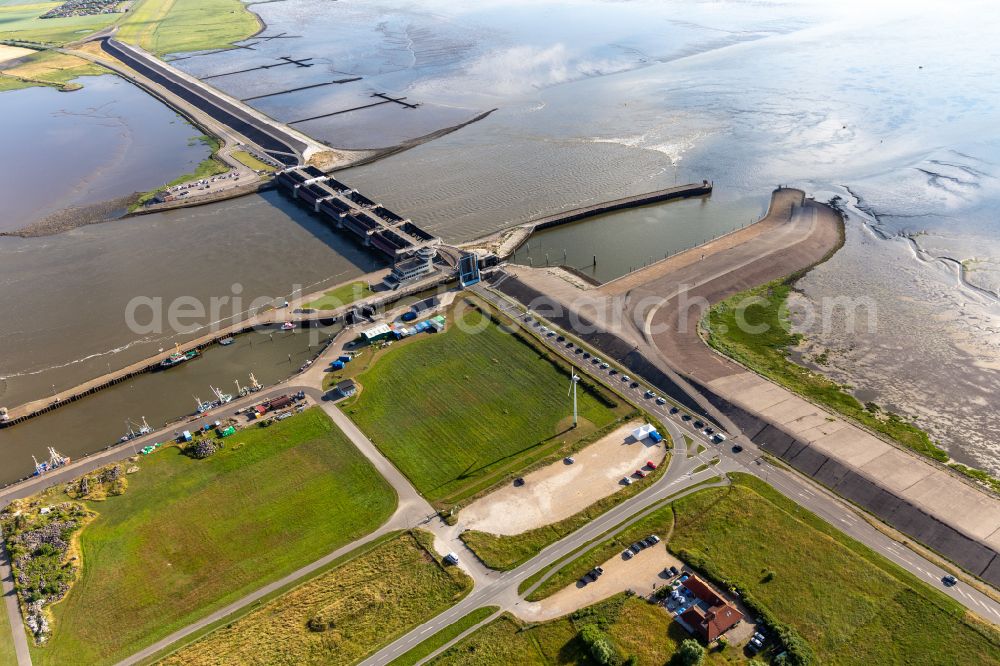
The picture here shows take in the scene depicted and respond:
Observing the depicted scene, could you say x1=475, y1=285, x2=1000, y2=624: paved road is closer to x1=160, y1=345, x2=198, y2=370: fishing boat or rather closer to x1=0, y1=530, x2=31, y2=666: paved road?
x1=160, y1=345, x2=198, y2=370: fishing boat

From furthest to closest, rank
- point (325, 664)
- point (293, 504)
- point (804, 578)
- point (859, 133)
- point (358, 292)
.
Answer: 1. point (859, 133)
2. point (358, 292)
3. point (293, 504)
4. point (804, 578)
5. point (325, 664)

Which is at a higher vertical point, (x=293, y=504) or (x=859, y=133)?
(x=859, y=133)

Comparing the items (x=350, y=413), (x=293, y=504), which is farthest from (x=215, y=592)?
(x=350, y=413)

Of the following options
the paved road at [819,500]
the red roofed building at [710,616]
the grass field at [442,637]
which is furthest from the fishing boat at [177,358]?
the red roofed building at [710,616]

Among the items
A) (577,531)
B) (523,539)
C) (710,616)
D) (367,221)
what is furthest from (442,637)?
(367,221)

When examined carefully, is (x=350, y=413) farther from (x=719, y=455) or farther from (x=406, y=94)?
(x=406, y=94)

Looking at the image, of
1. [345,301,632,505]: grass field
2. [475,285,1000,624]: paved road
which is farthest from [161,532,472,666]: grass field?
[475,285,1000,624]: paved road

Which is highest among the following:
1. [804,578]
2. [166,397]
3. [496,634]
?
[804,578]
